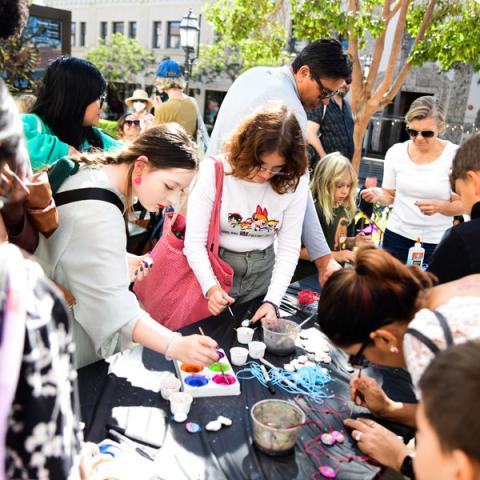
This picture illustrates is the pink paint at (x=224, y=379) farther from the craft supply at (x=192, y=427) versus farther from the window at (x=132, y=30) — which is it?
the window at (x=132, y=30)

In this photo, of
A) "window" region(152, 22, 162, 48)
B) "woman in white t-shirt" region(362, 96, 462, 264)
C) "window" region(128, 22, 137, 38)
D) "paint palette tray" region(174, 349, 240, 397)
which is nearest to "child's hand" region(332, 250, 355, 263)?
"woman in white t-shirt" region(362, 96, 462, 264)

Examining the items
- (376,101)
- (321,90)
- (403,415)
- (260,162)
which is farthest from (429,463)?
(376,101)

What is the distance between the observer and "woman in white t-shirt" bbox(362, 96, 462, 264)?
305 cm

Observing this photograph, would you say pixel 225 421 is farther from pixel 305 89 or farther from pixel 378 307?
pixel 305 89

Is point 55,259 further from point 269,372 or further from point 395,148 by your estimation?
point 395,148

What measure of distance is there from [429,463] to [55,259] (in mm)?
1135

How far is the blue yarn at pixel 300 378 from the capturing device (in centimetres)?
153

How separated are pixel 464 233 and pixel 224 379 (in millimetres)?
978

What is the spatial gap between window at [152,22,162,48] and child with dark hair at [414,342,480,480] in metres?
Result: 24.2

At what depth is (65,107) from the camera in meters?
2.21

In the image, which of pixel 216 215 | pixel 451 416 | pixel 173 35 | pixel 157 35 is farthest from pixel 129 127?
pixel 157 35

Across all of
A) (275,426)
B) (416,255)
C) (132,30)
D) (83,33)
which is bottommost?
(416,255)

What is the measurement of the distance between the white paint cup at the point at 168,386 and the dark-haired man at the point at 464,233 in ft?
3.32

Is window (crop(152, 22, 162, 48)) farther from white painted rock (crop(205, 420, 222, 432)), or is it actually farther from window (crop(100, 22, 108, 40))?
white painted rock (crop(205, 420, 222, 432))
